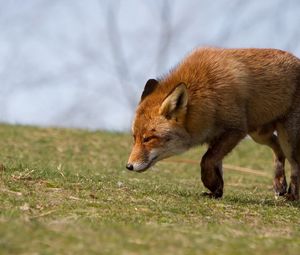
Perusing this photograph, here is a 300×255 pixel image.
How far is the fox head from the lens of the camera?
9.02 metres

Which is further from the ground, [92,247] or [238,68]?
[238,68]

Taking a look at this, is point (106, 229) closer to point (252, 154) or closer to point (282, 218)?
point (282, 218)

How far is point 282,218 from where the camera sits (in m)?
7.64

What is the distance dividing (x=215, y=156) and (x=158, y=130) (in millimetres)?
846

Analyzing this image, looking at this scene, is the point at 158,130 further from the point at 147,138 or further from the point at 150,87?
the point at 150,87

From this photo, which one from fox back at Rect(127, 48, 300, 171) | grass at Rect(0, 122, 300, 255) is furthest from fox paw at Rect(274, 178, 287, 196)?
fox back at Rect(127, 48, 300, 171)

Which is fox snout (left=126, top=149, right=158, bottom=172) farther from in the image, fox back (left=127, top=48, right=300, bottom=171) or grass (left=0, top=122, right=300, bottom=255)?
grass (left=0, top=122, right=300, bottom=255)

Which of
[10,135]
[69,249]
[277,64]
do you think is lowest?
[69,249]

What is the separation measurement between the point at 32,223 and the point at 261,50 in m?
5.27

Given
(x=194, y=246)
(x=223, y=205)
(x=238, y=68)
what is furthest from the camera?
(x=238, y=68)

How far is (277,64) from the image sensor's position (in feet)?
32.0

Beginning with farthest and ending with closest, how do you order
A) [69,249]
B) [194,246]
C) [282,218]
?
[282,218] → [194,246] → [69,249]

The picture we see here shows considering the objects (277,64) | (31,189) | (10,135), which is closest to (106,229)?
(31,189)

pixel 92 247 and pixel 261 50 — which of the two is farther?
pixel 261 50
